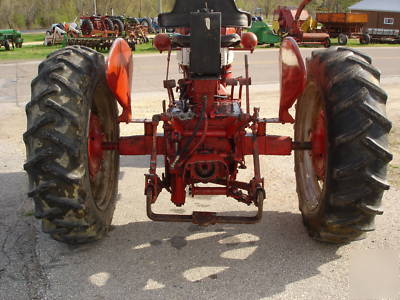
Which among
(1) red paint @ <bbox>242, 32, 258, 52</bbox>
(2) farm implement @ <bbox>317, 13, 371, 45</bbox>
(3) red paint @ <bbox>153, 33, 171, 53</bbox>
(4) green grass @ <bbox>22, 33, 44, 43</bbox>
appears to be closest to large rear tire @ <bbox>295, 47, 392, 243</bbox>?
(1) red paint @ <bbox>242, 32, 258, 52</bbox>

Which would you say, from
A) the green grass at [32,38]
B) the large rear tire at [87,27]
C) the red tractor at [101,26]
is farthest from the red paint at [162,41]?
the green grass at [32,38]

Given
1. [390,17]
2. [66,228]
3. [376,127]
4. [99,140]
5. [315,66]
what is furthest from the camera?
[390,17]

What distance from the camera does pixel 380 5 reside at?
39781mm

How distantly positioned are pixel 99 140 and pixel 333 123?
2.03 meters

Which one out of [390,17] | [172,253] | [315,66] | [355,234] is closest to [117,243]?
[172,253]

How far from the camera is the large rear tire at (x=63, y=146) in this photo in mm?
3246

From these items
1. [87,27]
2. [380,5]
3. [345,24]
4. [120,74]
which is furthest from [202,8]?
[380,5]

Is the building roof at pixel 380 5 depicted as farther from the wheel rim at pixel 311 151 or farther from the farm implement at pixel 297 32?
the wheel rim at pixel 311 151

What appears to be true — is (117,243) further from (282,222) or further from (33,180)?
(282,222)

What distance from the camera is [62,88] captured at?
11.1 ft

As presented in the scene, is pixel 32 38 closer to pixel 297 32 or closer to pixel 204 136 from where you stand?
pixel 297 32

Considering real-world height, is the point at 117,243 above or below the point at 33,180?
below

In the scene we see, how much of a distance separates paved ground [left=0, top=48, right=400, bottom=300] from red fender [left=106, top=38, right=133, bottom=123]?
1117 mm

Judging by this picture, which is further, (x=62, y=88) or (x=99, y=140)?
(x=99, y=140)
